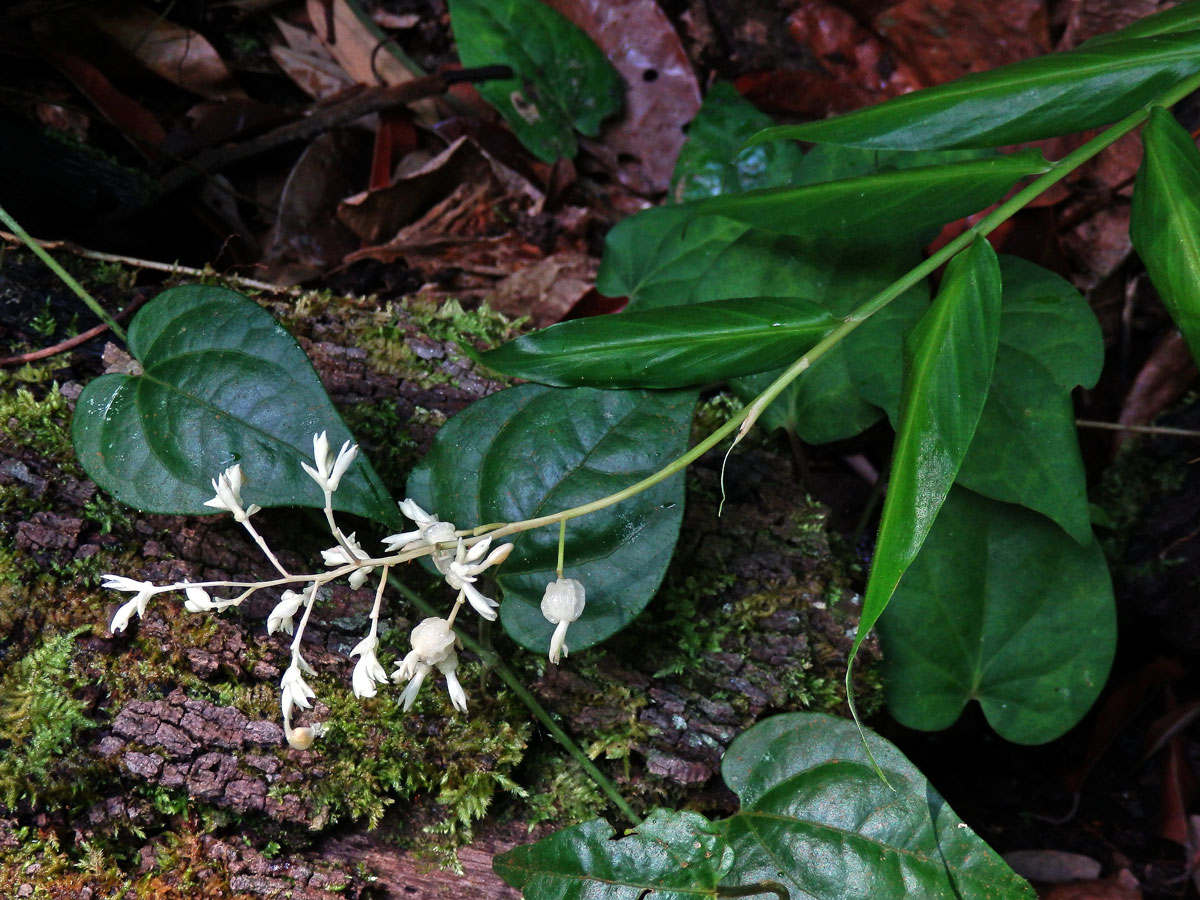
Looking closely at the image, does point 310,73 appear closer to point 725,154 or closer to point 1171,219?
point 725,154

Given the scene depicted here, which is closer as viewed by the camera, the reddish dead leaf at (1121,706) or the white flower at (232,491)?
the white flower at (232,491)

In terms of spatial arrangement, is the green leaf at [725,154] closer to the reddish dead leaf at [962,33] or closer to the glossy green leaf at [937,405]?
the reddish dead leaf at [962,33]

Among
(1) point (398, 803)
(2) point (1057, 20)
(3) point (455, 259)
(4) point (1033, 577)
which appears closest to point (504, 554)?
(1) point (398, 803)

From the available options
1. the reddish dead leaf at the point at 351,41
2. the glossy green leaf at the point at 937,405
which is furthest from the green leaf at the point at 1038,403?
the reddish dead leaf at the point at 351,41

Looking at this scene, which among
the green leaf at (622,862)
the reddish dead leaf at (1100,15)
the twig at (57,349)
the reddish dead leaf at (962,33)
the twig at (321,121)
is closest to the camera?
the green leaf at (622,862)

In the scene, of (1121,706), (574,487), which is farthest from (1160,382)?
(574,487)

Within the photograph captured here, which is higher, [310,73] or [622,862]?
[310,73]

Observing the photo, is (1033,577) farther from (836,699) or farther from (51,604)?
(51,604)
